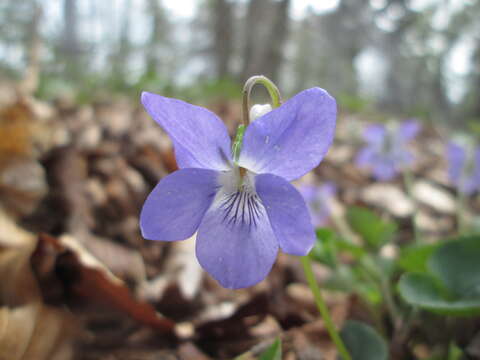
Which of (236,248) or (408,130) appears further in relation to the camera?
(408,130)

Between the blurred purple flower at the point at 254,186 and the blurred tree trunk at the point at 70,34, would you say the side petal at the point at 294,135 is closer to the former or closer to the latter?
the blurred purple flower at the point at 254,186

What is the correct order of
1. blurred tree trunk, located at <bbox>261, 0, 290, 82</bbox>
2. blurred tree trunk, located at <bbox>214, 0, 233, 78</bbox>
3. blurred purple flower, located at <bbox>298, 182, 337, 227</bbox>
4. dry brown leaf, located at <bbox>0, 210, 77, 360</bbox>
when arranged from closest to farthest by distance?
dry brown leaf, located at <bbox>0, 210, 77, 360</bbox>
blurred purple flower, located at <bbox>298, 182, 337, 227</bbox>
blurred tree trunk, located at <bbox>261, 0, 290, 82</bbox>
blurred tree trunk, located at <bbox>214, 0, 233, 78</bbox>

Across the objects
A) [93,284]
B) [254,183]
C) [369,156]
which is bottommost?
[369,156]

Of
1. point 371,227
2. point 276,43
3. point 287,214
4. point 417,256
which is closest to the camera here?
point 287,214

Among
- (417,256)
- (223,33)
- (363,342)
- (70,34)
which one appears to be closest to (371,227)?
(417,256)

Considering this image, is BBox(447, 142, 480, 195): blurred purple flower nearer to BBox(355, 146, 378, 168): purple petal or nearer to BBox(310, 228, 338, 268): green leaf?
BBox(355, 146, 378, 168): purple petal

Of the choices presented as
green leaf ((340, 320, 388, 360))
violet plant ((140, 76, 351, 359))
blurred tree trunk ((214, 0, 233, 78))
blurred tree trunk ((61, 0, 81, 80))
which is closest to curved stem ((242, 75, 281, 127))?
violet plant ((140, 76, 351, 359))

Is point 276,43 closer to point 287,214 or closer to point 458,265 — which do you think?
point 458,265

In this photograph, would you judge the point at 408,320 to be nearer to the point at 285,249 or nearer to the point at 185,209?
the point at 285,249

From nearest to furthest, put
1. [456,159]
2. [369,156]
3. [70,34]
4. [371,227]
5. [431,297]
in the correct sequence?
[431,297]
[371,227]
[456,159]
[369,156]
[70,34]
